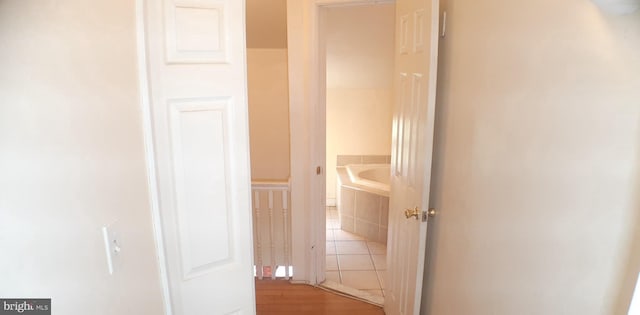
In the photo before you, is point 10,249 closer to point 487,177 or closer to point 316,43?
point 487,177

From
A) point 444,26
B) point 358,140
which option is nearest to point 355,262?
point 358,140

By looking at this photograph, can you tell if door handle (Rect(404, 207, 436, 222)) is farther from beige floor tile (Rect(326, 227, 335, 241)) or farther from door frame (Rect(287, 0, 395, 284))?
beige floor tile (Rect(326, 227, 335, 241))

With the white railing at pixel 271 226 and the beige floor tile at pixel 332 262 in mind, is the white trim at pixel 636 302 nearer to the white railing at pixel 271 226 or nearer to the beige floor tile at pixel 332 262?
the white railing at pixel 271 226

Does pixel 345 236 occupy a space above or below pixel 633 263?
below

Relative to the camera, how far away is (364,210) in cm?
416

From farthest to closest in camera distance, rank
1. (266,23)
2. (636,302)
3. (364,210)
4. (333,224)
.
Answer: (333,224), (364,210), (266,23), (636,302)

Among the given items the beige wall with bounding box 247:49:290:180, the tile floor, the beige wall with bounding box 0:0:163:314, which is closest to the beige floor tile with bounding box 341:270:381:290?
the tile floor

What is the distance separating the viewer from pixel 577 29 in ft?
2.99

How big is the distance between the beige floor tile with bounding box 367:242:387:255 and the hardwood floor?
944 millimetres

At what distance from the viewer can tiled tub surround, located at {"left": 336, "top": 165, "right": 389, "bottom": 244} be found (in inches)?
158

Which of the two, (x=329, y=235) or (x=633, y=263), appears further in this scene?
(x=329, y=235)

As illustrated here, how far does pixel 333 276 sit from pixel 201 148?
88.4 inches

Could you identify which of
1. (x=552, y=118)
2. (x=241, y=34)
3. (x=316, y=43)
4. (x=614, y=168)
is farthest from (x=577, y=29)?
(x=316, y=43)

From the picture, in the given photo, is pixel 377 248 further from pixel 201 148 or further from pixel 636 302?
pixel 636 302
